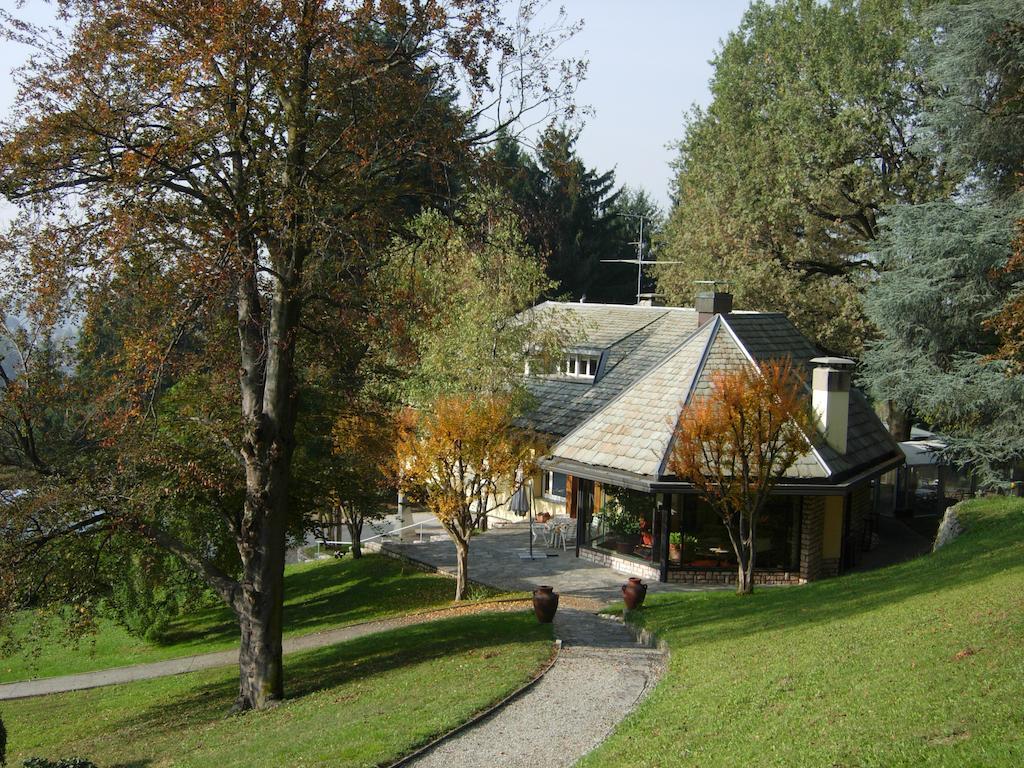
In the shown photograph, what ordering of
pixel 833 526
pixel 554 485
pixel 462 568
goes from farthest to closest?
pixel 554 485 < pixel 833 526 < pixel 462 568

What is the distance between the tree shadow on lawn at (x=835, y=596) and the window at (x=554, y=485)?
28.2ft

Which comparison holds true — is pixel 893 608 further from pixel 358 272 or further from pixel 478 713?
pixel 358 272

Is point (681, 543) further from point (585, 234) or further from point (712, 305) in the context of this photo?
point (585, 234)

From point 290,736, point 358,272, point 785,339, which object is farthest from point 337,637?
point 785,339

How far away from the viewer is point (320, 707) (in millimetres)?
13062

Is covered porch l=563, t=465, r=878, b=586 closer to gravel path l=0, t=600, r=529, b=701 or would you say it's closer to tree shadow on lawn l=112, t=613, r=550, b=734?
gravel path l=0, t=600, r=529, b=701

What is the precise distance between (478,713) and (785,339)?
55.5 ft

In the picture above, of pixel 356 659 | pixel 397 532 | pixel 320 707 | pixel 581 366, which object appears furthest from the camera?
pixel 581 366

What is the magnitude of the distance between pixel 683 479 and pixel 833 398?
596 centimetres

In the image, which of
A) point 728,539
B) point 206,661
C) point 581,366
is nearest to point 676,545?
point 728,539

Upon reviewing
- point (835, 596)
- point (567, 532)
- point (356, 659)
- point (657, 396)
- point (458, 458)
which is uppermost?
point (657, 396)

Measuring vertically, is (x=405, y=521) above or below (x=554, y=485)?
below

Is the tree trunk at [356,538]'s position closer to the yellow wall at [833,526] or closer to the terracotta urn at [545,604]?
the terracotta urn at [545,604]

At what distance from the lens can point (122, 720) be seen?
15.1m
